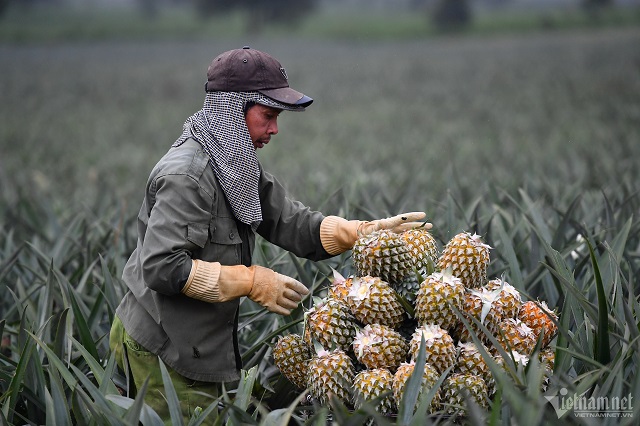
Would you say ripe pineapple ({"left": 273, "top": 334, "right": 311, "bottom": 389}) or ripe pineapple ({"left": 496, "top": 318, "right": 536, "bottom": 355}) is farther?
ripe pineapple ({"left": 273, "top": 334, "right": 311, "bottom": 389})

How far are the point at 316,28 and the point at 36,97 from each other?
3251 centimetres

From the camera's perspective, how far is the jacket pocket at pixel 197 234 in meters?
2.58

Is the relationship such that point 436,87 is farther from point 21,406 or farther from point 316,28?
point 316,28

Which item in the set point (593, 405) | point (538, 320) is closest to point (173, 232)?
point (538, 320)

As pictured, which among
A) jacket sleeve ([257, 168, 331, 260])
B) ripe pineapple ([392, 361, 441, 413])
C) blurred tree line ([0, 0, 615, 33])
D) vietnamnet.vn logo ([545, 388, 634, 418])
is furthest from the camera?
blurred tree line ([0, 0, 615, 33])

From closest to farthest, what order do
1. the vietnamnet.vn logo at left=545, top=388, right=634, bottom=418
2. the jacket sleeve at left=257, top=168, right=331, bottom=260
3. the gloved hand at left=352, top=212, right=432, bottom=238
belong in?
the vietnamnet.vn logo at left=545, top=388, right=634, bottom=418, the gloved hand at left=352, top=212, right=432, bottom=238, the jacket sleeve at left=257, top=168, right=331, bottom=260

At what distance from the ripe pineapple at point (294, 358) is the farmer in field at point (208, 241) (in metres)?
0.13

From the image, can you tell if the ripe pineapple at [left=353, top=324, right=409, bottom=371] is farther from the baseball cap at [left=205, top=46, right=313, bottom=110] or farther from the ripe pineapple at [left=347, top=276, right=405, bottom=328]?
the baseball cap at [left=205, top=46, right=313, bottom=110]

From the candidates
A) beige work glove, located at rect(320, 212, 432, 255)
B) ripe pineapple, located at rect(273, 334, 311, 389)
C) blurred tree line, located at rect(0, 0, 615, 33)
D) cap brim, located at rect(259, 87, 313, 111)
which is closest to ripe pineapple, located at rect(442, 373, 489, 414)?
ripe pineapple, located at rect(273, 334, 311, 389)

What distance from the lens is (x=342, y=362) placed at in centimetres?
254

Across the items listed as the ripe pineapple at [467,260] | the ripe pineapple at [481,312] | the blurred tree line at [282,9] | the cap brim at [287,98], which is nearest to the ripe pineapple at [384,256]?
the ripe pineapple at [467,260]

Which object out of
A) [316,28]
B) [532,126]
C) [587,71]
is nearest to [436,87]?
[587,71]

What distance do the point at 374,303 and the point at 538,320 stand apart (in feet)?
1.71

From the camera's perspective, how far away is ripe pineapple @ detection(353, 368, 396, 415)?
2.44 meters
